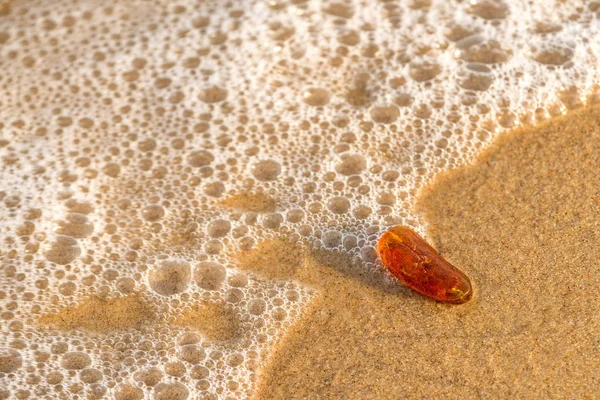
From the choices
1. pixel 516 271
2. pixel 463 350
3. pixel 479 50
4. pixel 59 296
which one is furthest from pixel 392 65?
pixel 59 296

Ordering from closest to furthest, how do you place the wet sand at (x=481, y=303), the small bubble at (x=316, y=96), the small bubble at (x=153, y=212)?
the wet sand at (x=481, y=303), the small bubble at (x=153, y=212), the small bubble at (x=316, y=96)

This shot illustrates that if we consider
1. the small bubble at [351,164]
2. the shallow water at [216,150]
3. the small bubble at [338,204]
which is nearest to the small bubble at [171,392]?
the shallow water at [216,150]

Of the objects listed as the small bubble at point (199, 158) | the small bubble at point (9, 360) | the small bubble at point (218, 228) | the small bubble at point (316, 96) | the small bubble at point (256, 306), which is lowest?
the small bubble at point (256, 306)

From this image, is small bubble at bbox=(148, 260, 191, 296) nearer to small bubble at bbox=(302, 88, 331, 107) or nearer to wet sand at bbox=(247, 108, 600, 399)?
wet sand at bbox=(247, 108, 600, 399)

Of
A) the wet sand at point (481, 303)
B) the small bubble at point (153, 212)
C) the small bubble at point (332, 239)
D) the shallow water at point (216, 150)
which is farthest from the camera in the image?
the small bubble at point (153, 212)

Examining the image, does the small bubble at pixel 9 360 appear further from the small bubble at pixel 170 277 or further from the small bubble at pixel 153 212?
the small bubble at pixel 153 212
